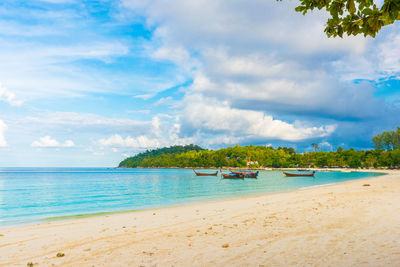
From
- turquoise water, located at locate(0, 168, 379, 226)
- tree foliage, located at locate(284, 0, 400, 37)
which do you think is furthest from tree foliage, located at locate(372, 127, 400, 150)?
tree foliage, located at locate(284, 0, 400, 37)

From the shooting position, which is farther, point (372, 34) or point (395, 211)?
point (395, 211)

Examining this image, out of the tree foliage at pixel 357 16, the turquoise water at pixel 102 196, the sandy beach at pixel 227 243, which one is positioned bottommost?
the turquoise water at pixel 102 196

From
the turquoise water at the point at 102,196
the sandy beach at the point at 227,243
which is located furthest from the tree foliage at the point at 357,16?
the turquoise water at the point at 102,196

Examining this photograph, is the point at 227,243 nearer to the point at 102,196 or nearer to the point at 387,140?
the point at 102,196

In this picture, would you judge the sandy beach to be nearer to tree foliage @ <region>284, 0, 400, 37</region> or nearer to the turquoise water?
tree foliage @ <region>284, 0, 400, 37</region>

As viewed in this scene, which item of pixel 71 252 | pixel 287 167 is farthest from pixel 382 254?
pixel 287 167

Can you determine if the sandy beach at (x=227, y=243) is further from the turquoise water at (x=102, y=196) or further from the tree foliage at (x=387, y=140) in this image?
the tree foliage at (x=387, y=140)

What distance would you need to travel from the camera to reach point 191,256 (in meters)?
6.86

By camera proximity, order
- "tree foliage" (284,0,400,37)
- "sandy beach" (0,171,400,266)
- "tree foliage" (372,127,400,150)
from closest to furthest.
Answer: "tree foliage" (284,0,400,37), "sandy beach" (0,171,400,266), "tree foliage" (372,127,400,150)

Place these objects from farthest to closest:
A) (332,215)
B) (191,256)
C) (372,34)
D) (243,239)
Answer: (332,215)
(243,239)
(191,256)
(372,34)

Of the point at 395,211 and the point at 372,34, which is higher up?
the point at 372,34

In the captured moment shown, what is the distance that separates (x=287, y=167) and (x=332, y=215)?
579ft

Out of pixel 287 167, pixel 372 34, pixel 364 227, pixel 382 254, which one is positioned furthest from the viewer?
pixel 287 167

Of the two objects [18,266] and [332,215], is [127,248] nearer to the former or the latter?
[18,266]
